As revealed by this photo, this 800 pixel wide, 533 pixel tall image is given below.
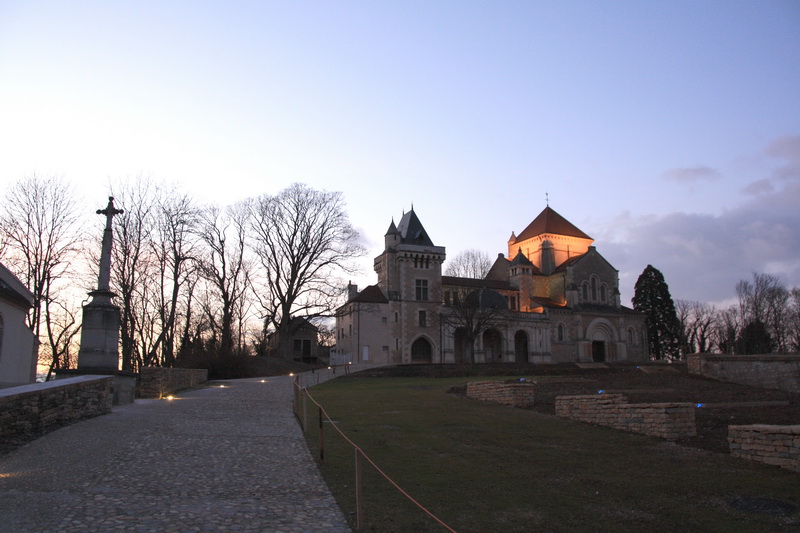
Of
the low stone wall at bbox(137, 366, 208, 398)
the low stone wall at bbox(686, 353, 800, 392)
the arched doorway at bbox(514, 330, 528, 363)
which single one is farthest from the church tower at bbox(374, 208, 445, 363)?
the low stone wall at bbox(137, 366, 208, 398)

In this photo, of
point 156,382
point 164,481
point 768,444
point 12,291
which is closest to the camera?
point 164,481

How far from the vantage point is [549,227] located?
74250 millimetres

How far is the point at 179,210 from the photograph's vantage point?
40.1 metres

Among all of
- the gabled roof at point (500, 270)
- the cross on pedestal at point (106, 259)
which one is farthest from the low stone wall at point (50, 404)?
the gabled roof at point (500, 270)

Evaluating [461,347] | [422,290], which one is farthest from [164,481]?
[461,347]

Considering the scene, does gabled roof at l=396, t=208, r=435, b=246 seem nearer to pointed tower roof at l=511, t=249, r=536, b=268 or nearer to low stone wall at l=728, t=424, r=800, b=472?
pointed tower roof at l=511, t=249, r=536, b=268

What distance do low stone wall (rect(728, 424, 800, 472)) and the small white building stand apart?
24754 mm

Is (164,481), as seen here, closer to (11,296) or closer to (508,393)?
(508,393)

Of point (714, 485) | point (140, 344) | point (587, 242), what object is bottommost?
point (714, 485)

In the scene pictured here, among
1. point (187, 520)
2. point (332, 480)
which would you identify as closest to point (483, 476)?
point (332, 480)

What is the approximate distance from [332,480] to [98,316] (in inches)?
495

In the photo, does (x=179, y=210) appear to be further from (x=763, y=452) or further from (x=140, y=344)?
(x=763, y=452)

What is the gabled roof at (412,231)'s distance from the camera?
63781 mm

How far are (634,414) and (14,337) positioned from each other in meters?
24.6
